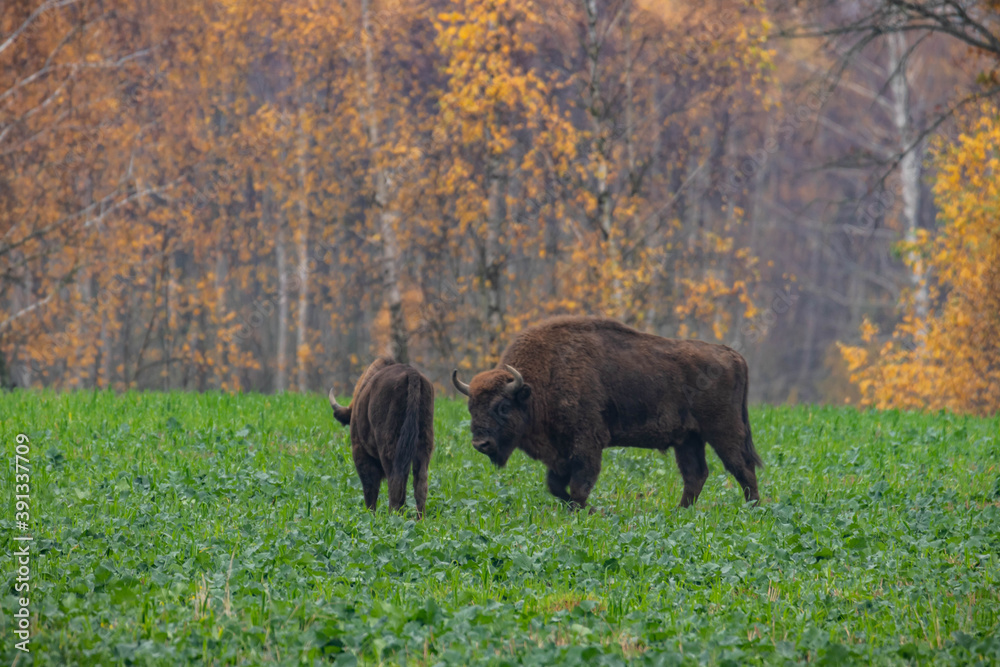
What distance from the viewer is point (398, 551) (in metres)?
6.69

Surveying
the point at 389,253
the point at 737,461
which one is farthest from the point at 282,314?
the point at 737,461

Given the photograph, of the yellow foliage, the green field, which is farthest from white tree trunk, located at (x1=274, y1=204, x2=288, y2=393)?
the green field

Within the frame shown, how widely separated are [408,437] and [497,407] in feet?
4.45

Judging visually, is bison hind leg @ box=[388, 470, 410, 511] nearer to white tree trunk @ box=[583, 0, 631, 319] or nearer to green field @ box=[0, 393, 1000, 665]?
green field @ box=[0, 393, 1000, 665]

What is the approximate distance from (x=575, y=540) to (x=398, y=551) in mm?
1406

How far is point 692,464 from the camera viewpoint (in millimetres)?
9898

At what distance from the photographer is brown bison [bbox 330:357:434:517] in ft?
27.9

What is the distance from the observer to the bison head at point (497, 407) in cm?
953

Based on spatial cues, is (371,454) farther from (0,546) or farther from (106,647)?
(106,647)

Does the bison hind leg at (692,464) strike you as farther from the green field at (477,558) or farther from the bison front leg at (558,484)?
the bison front leg at (558,484)

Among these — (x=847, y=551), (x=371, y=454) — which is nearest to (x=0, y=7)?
(x=371, y=454)

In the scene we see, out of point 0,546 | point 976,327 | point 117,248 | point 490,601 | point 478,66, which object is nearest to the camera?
point 490,601

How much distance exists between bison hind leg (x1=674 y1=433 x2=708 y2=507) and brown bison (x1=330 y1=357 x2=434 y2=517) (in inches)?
107

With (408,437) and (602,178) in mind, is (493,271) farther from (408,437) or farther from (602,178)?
(408,437)
